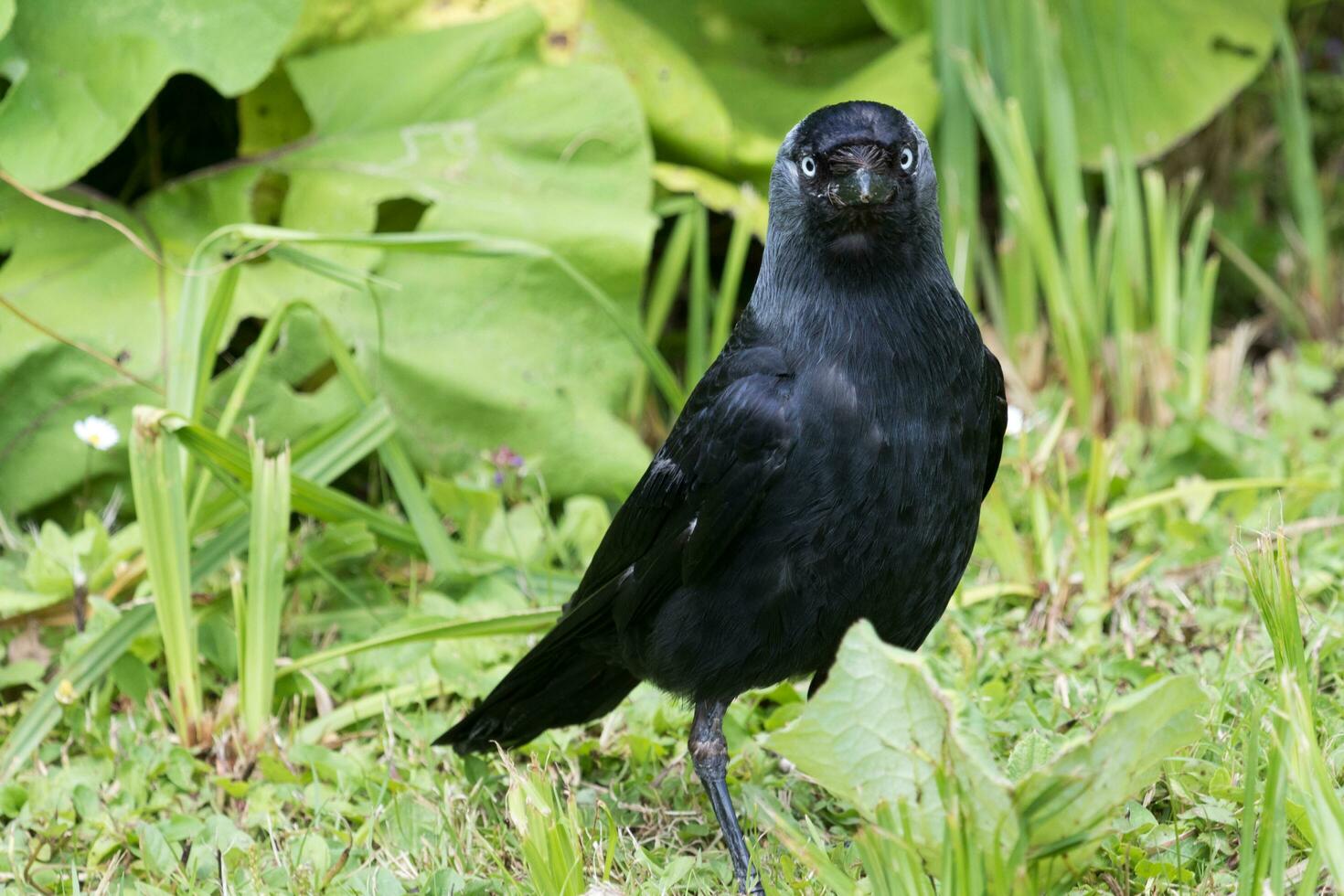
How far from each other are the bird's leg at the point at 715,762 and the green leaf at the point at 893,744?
0.61 m

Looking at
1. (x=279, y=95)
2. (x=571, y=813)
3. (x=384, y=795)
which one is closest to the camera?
(x=571, y=813)

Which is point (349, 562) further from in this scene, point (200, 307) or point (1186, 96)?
point (1186, 96)

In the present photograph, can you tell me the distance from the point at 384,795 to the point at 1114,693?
1394mm

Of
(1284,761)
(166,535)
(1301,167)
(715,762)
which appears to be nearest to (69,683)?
(166,535)

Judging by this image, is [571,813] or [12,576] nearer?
[571,813]

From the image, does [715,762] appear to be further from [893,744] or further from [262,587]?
[262,587]

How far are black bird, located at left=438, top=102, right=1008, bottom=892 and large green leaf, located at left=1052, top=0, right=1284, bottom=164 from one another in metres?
2.41

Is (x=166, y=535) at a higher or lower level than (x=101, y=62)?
lower

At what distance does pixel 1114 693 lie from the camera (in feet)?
8.86

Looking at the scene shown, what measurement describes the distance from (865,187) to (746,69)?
254cm

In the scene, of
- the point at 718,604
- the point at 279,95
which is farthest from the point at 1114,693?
the point at 279,95

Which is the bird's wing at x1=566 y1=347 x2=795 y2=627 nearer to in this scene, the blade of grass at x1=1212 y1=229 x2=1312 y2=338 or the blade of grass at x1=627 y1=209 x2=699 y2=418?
the blade of grass at x1=627 y1=209 x2=699 y2=418

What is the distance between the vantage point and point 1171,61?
4.56 metres

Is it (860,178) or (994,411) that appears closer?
(860,178)
